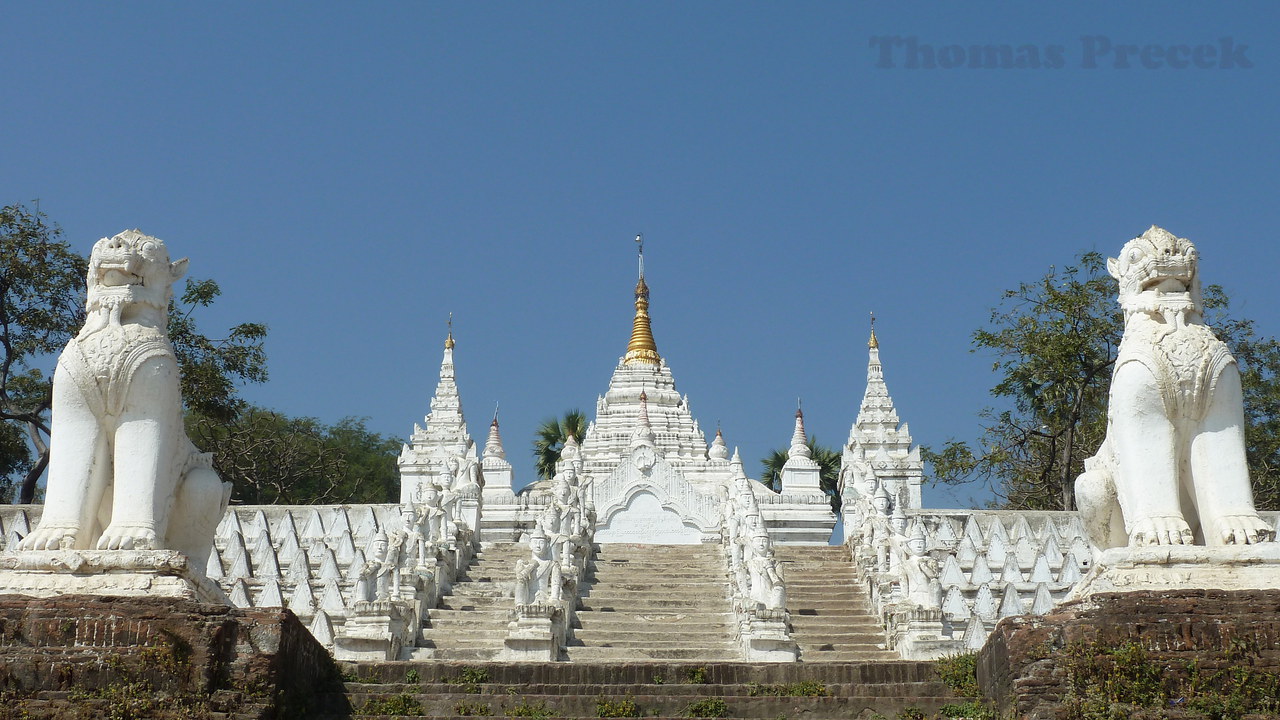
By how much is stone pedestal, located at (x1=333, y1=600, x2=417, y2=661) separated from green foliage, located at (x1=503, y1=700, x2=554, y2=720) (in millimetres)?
8660

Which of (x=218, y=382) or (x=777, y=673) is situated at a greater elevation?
(x=218, y=382)

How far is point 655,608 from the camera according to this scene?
22.0m

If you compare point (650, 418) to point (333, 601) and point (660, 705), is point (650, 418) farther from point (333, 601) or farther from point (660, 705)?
point (660, 705)

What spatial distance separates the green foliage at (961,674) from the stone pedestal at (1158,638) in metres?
1.33

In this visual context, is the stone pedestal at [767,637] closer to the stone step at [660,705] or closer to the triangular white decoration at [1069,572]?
the triangular white decoration at [1069,572]

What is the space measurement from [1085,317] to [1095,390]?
352 cm

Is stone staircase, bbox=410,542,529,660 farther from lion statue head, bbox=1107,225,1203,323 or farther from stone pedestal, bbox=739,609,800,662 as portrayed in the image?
lion statue head, bbox=1107,225,1203,323

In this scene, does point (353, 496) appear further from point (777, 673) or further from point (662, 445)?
point (777, 673)

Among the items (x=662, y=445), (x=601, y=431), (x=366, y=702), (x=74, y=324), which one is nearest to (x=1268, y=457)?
Result: (x=662, y=445)

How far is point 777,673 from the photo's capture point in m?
11.9

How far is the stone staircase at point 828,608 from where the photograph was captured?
20234mm

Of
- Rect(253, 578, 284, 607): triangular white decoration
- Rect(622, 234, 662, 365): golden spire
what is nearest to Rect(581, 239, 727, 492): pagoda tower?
Rect(622, 234, 662, 365): golden spire

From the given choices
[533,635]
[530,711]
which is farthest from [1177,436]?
[533,635]

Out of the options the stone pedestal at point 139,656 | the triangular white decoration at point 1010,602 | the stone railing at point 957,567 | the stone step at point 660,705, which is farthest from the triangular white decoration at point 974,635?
the stone pedestal at point 139,656
